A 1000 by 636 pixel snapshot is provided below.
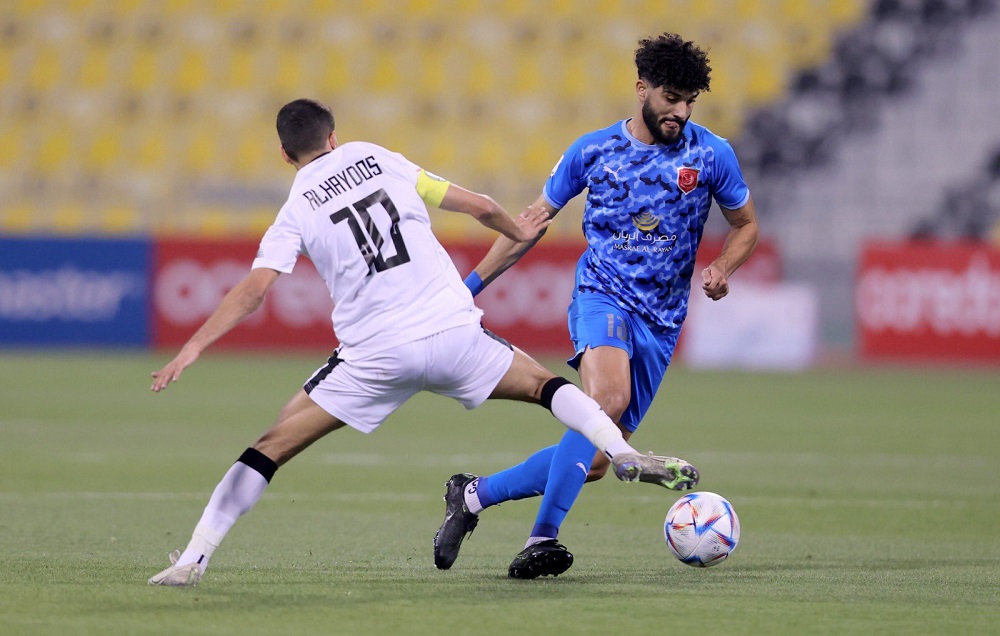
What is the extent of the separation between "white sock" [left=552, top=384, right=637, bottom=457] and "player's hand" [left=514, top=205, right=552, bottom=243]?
689mm

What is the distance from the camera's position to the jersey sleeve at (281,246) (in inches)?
227

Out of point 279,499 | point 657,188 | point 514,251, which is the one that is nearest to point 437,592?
point 514,251

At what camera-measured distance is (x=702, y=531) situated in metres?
6.60

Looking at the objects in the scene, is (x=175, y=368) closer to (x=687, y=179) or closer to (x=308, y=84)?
Result: (x=687, y=179)

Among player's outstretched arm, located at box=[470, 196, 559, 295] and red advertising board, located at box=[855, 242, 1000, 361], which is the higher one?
red advertising board, located at box=[855, 242, 1000, 361]

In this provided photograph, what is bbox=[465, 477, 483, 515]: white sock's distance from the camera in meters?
6.72

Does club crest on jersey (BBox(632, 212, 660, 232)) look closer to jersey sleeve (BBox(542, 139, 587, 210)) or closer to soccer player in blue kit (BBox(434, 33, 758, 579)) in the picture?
soccer player in blue kit (BBox(434, 33, 758, 579))

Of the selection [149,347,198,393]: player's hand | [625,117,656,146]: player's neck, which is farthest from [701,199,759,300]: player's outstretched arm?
[149,347,198,393]: player's hand

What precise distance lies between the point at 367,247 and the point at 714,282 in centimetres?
155

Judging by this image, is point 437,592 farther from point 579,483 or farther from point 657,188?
point 657,188

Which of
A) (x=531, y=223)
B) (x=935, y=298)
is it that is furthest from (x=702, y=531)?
(x=935, y=298)

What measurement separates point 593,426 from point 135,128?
61.3 feet

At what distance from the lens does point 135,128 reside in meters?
23.4

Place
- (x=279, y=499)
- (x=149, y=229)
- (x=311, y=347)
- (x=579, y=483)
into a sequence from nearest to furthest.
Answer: (x=579, y=483)
(x=279, y=499)
(x=311, y=347)
(x=149, y=229)
